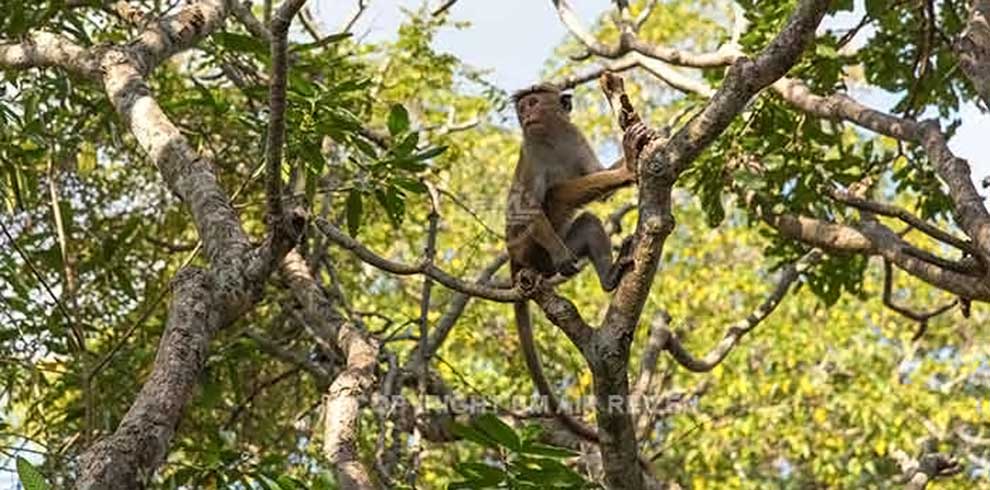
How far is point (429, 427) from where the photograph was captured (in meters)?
5.57

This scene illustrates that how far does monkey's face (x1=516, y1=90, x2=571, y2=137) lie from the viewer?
16.3ft

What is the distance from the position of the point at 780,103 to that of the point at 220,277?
2.99 metres

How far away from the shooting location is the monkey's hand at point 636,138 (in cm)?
288

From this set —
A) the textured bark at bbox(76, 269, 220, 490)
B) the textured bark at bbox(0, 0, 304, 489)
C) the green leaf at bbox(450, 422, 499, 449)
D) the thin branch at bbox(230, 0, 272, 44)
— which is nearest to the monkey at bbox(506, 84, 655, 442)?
the thin branch at bbox(230, 0, 272, 44)

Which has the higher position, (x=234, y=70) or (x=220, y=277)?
(x=234, y=70)

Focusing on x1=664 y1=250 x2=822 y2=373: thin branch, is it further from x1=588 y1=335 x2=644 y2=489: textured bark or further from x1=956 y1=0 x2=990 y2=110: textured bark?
x1=588 y1=335 x2=644 y2=489: textured bark

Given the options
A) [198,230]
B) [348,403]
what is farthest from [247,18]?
[348,403]

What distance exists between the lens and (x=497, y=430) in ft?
8.80

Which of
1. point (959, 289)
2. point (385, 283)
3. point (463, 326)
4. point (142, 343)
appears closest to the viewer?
point (959, 289)

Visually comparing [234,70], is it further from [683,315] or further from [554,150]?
[683,315]

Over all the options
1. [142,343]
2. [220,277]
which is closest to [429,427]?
[142,343]

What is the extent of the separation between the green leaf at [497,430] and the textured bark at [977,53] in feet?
6.83

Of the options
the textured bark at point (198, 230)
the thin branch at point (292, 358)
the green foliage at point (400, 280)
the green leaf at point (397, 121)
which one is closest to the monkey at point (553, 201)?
the green foliage at point (400, 280)

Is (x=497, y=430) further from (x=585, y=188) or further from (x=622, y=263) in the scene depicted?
(x=585, y=188)
